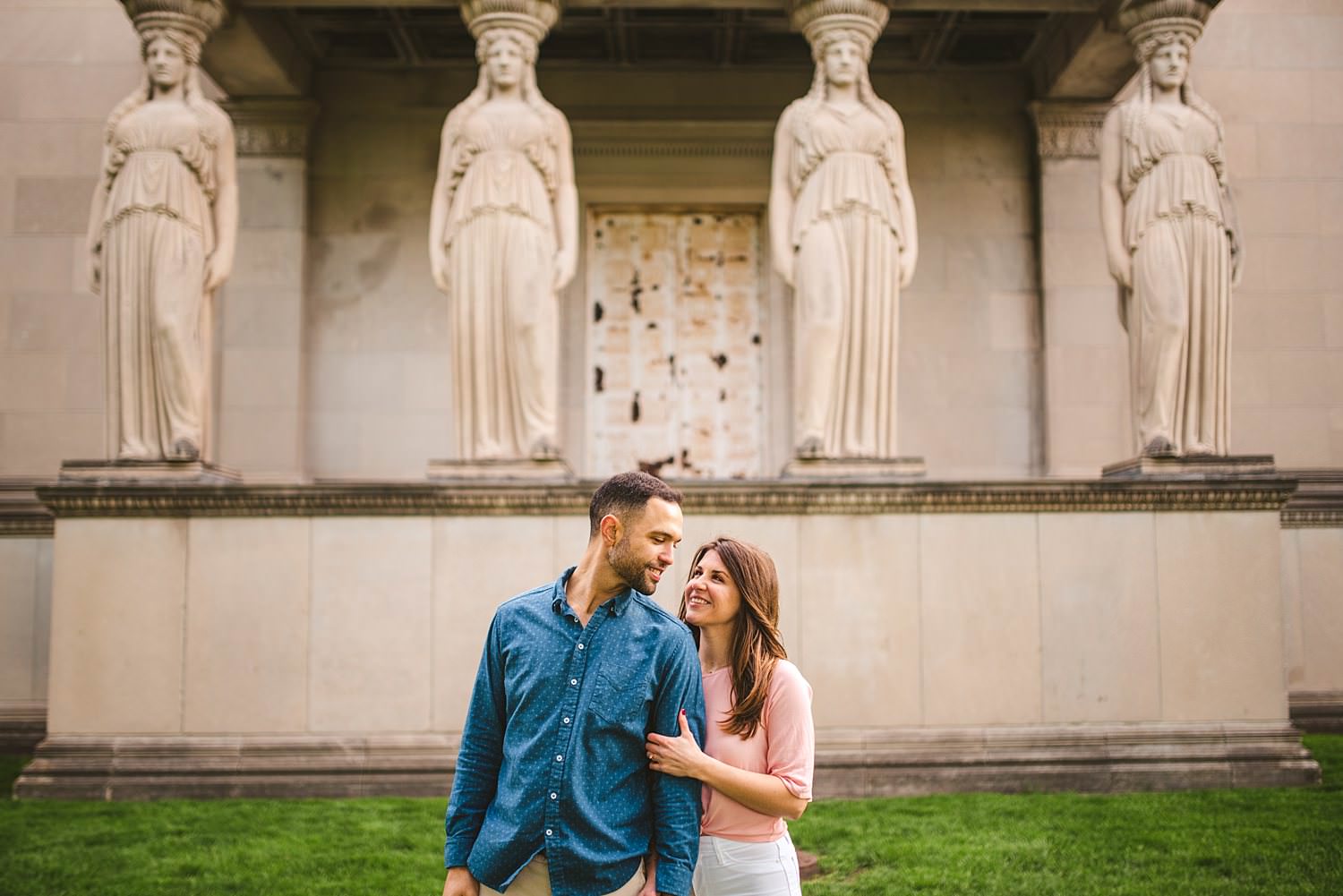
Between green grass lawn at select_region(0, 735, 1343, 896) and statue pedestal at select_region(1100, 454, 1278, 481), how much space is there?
7.88 feet

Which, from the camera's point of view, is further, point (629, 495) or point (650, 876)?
point (629, 495)

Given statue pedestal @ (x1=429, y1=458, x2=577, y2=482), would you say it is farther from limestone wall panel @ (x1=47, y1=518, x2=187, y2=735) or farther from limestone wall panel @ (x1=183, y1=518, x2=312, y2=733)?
limestone wall panel @ (x1=47, y1=518, x2=187, y2=735)

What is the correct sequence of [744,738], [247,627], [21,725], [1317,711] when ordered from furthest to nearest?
[1317,711], [21,725], [247,627], [744,738]

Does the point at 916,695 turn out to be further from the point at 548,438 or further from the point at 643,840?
the point at 643,840

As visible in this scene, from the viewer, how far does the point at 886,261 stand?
413 inches

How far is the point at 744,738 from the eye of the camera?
391 cm

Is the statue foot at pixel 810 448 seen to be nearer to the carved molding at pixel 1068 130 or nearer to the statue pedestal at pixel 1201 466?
the statue pedestal at pixel 1201 466

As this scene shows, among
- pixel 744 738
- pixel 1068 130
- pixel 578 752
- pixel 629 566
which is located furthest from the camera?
pixel 1068 130

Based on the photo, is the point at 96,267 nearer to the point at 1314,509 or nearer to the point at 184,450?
the point at 184,450

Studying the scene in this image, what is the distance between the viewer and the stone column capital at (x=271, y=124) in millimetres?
13992

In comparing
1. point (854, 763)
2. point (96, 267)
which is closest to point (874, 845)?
point (854, 763)

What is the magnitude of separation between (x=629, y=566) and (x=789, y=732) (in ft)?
2.32

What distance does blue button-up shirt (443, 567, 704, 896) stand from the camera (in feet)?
11.9

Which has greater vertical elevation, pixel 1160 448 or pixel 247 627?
pixel 1160 448
